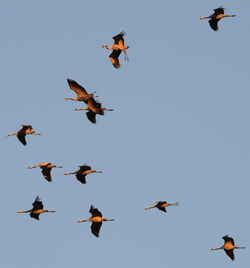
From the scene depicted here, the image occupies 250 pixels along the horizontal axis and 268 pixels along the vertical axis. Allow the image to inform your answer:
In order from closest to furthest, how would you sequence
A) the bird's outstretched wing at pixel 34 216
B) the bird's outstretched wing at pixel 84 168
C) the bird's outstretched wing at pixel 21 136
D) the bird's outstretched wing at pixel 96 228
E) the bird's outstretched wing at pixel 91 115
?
the bird's outstretched wing at pixel 96 228
the bird's outstretched wing at pixel 91 115
the bird's outstretched wing at pixel 34 216
the bird's outstretched wing at pixel 84 168
the bird's outstretched wing at pixel 21 136

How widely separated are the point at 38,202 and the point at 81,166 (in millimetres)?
3327

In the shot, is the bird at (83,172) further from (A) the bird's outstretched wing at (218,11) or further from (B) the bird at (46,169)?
(A) the bird's outstretched wing at (218,11)

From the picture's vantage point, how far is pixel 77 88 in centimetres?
5741

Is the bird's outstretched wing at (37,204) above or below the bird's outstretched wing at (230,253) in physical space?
above

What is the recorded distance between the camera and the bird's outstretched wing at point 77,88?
57094 millimetres

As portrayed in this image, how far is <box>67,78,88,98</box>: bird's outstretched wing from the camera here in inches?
2248

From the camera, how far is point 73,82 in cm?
5719

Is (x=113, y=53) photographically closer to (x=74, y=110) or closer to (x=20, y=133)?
(x=74, y=110)

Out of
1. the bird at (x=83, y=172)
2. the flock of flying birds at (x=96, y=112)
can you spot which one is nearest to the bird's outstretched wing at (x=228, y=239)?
the flock of flying birds at (x=96, y=112)

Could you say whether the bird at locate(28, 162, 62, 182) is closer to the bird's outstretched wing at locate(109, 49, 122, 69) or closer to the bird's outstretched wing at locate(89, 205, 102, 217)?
the bird's outstretched wing at locate(89, 205, 102, 217)

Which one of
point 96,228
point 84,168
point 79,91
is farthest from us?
point 84,168

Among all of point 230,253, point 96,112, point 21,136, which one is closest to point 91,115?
point 96,112

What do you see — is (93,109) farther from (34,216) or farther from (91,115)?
(34,216)

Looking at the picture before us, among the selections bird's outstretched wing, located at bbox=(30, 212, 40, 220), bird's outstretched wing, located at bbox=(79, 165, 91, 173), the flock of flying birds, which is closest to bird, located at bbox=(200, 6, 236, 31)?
the flock of flying birds
